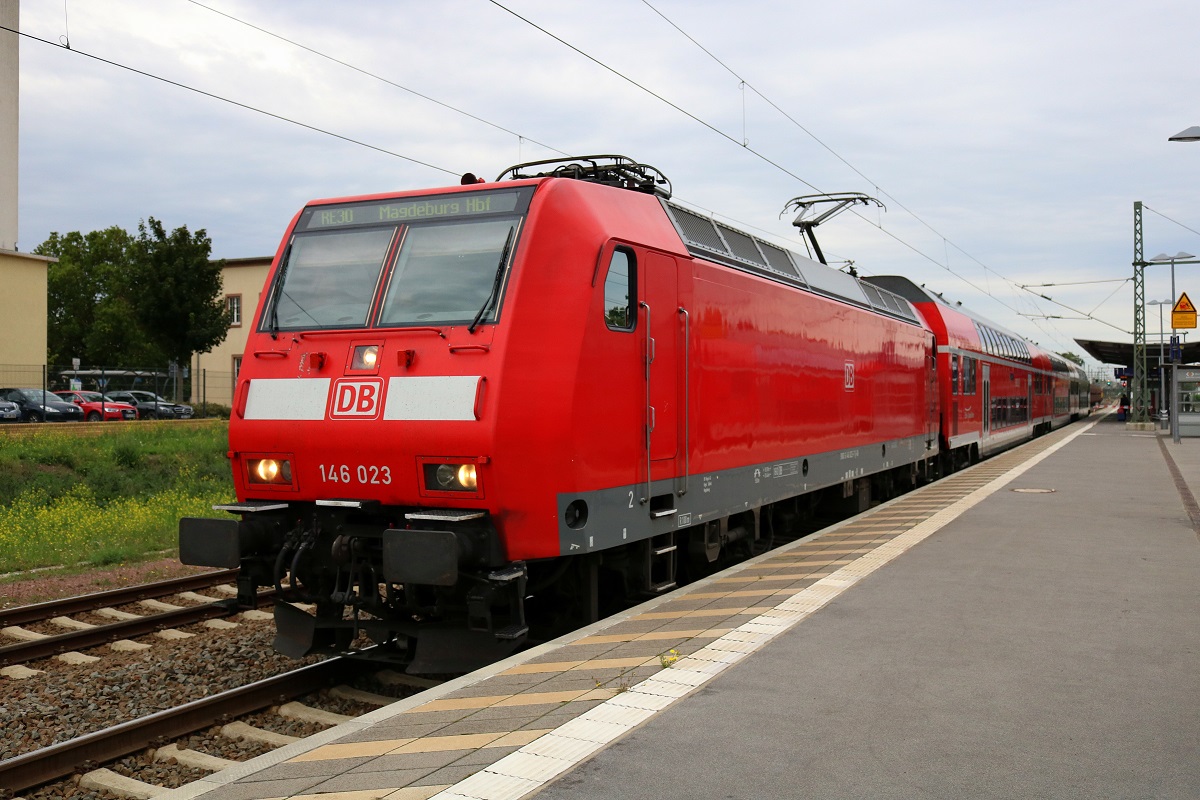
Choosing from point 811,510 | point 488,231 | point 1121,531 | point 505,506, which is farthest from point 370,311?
point 1121,531

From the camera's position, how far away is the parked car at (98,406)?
30.6m

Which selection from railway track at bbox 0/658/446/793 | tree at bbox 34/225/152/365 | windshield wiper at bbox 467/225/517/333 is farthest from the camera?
tree at bbox 34/225/152/365

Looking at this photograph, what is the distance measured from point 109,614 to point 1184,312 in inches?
1001

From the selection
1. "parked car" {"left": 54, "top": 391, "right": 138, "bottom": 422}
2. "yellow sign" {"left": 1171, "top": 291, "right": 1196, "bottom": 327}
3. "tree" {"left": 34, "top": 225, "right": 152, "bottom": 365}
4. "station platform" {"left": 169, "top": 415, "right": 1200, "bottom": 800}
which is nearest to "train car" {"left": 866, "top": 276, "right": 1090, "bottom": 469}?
"yellow sign" {"left": 1171, "top": 291, "right": 1196, "bottom": 327}

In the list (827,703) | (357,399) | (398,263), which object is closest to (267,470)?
(357,399)

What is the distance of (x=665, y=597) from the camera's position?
7.87 metres

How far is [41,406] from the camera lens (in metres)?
29.1

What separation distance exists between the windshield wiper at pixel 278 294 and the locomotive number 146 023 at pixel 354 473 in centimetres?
121

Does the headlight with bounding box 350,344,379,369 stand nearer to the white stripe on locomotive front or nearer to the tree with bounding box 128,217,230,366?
the white stripe on locomotive front

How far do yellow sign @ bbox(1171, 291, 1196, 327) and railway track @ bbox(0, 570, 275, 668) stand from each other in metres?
24.0

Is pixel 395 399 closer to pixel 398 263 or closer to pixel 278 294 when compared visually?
pixel 398 263

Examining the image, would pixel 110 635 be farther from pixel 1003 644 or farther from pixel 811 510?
pixel 811 510

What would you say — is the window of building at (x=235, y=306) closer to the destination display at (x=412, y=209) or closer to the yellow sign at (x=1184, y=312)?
the yellow sign at (x=1184, y=312)

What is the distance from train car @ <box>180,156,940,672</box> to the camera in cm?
645
